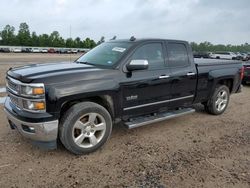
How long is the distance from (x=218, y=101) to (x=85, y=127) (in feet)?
12.5

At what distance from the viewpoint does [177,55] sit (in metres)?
5.11

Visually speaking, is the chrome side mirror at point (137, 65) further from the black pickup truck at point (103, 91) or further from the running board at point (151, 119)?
the running board at point (151, 119)

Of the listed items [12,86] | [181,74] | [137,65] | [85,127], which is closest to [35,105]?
[12,86]

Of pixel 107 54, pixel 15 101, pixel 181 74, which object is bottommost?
pixel 15 101

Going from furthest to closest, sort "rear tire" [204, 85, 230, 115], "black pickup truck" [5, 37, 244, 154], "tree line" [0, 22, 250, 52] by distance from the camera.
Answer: "tree line" [0, 22, 250, 52], "rear tire" [204, 85, 230, 115], "black pickup truck" [5, 37, 244, 154]

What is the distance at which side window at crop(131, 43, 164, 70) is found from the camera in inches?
176

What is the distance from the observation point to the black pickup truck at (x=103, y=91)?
3.47m

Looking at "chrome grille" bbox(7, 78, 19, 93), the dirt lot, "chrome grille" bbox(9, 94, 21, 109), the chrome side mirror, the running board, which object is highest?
the chrome side mirror

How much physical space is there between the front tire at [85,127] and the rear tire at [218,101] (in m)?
3.07

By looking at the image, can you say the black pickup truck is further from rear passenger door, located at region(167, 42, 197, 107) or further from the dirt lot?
the dirt lot

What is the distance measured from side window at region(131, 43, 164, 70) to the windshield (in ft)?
0.77

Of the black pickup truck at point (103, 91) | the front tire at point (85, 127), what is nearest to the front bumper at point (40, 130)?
the black pickup truck at point (103, 91)

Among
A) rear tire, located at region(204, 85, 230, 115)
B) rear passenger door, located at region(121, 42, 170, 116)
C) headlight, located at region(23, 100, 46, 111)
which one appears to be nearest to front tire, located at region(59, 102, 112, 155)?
headlight, located at region(23, 100, 46, 111)

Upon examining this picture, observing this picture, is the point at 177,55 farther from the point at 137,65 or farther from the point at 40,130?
the point at 40,130
